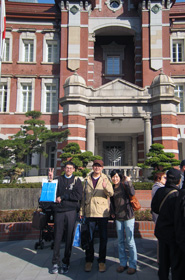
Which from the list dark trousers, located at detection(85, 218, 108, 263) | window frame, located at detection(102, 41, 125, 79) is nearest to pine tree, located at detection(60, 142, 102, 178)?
dark trousers, located at detection(85, 218, 108, 263)

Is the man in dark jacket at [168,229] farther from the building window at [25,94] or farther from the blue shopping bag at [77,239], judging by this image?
the building window at [25,94]

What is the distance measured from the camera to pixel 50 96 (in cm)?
1767

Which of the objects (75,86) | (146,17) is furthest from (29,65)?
(146,17)

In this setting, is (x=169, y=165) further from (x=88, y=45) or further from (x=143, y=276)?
(x=88, y=45)

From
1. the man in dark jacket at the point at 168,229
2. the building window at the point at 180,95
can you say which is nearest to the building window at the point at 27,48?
the building window at the point at 180,95

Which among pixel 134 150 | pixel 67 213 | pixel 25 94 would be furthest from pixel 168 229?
pixel 25 94

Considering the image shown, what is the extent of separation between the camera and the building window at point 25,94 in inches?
682

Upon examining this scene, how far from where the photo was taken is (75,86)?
40.8 feet

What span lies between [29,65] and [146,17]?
9.13 meters

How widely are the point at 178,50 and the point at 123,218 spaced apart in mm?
17216

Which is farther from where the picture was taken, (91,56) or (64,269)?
(91,56)

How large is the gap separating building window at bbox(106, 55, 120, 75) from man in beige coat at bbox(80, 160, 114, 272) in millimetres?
15322

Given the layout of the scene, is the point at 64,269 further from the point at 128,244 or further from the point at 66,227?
the point at 128,244

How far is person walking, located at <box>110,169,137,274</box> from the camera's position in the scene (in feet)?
13.0
